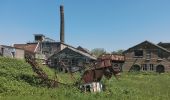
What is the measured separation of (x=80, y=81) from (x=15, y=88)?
587cm

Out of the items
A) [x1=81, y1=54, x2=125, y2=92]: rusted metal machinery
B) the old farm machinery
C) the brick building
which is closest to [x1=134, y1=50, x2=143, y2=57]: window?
the brick building

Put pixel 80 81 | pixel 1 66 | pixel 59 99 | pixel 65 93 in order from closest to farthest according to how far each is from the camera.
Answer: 1. pixel 59 99
2. pixel 65 93
3. pixel 80 81
4. pixel 1 66

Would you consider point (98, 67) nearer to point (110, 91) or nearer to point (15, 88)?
point (110, 91)

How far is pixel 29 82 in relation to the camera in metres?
28.9

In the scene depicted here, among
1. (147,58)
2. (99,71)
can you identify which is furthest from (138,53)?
(99,71)

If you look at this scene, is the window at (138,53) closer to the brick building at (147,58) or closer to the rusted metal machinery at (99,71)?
the brick building at (147,58)

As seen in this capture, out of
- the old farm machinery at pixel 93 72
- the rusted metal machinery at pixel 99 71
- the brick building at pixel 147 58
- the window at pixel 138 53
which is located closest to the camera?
the old farm machinery at pixel 93 72

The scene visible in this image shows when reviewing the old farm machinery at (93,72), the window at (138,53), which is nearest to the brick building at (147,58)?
the window at (138,53)

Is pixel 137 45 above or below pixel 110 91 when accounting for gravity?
above

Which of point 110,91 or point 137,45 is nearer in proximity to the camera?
point 110,91

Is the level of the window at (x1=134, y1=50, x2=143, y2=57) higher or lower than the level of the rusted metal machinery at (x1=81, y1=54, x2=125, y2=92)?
higher

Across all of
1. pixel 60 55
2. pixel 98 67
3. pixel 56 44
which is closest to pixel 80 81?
pixel 98 67

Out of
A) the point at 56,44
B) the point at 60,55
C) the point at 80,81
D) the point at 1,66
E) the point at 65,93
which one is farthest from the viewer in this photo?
the point at 56,44

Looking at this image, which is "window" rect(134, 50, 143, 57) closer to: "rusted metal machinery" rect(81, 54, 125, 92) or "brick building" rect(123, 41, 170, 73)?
"brick building" rect(123, 41, 170, 73)
